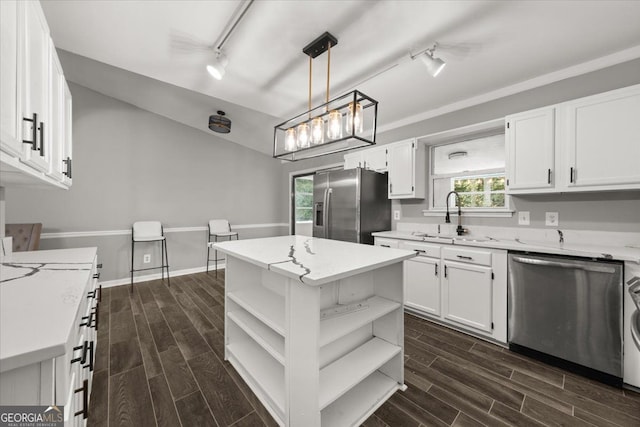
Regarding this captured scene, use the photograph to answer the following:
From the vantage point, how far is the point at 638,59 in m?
1.91

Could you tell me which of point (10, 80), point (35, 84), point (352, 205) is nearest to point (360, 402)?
point (352, 205)

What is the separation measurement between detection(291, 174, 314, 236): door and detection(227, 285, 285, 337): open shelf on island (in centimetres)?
368

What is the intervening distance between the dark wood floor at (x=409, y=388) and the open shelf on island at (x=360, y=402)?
0.17 feet

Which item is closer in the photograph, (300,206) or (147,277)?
(147,277)

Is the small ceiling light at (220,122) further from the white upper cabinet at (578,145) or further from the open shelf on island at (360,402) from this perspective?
the open shelf on island at (360,402)

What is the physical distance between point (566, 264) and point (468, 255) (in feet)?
2.15

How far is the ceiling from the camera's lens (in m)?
1.71

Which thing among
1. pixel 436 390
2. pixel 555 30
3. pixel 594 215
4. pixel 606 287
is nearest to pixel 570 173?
pixel 594 215

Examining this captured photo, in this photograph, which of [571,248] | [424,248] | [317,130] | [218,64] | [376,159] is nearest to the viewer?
[317,130]

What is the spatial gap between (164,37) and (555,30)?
3.10 metres

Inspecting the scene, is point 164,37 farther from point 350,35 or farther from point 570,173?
point 570,173

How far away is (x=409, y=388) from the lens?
5.48 feet

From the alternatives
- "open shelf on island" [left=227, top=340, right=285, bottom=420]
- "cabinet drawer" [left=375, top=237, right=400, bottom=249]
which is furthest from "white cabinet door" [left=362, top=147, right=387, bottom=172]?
"open shelf on island" [left=227, top=340, right=285, bottom=420]

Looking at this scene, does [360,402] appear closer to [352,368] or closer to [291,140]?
[352,368]
